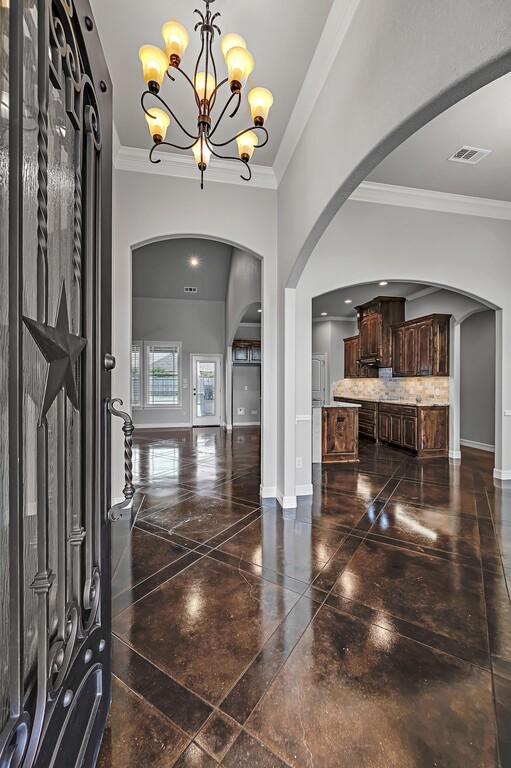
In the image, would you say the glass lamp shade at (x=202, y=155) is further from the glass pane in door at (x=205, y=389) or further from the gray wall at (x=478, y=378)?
the glass pane in door at (x=205, y=389)

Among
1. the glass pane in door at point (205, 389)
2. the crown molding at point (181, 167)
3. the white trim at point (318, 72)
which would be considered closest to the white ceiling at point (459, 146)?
the white trim at point (318, 72)

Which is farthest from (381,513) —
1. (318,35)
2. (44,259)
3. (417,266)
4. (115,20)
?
(115,20)

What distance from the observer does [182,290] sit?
9734 mm

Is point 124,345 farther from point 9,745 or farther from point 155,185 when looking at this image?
point 9,745

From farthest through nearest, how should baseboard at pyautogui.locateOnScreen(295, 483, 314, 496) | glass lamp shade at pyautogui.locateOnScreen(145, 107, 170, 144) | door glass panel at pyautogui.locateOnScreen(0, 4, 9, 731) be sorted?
baseboard at pyautogui.locateOnScreen(295, 483, 314, 496)
glass lamp shade at pyautogui.locateOnScreen(145, 107, 170, 144)
door glass panel at pyautogui.locateOnScreen(0, 4, 9, 731)

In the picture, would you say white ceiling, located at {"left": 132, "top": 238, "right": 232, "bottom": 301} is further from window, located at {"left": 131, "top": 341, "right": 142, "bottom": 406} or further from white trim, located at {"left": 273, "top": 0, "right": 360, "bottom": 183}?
white trim, located at {"left": 273, "top": 0, "right": 360, "bottom": 183}

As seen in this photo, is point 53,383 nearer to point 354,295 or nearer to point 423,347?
point 423,347

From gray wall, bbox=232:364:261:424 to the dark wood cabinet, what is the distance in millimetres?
5000

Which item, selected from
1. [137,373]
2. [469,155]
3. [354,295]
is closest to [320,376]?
[354,295]

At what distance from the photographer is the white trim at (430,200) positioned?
422 cm

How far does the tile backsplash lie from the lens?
22.5 feet

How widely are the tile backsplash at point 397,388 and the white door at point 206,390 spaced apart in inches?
132

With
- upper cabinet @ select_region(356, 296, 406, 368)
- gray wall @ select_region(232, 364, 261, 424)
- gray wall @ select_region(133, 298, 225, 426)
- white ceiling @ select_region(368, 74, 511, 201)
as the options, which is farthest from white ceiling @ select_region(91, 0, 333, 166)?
gray wall @ select_region(232, 364, 261, 424)

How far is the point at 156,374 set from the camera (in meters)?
10.1
